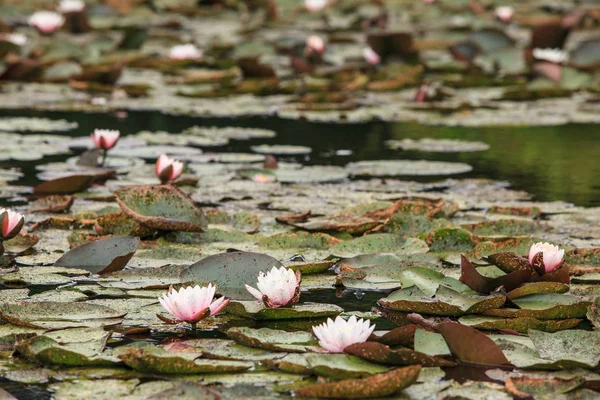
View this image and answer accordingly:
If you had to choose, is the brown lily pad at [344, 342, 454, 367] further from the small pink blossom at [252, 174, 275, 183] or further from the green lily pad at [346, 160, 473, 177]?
the green lily pad at [346, 160, 473, 177]

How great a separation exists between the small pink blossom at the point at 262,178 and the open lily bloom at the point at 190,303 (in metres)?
1.90

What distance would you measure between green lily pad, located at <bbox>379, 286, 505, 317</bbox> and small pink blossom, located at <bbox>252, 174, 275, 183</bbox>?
166 centimetres

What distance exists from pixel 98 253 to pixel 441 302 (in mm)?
1021

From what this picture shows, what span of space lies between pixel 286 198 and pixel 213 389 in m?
1.96

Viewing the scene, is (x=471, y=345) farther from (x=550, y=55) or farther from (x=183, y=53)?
(x=183, y=53)

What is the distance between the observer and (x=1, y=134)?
5059 mm

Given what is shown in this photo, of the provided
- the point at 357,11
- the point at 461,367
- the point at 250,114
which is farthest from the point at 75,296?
the point at 357,11

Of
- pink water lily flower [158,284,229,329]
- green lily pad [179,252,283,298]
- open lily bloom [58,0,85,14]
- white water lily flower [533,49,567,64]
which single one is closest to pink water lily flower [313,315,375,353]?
pink water lily flower [158,284,229,329]

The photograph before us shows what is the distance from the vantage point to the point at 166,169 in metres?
3.70

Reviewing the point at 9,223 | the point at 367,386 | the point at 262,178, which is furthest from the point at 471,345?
the point at 262,178

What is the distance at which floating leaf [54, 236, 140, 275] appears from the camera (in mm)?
2947

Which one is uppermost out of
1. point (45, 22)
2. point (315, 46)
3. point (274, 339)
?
point (45, 22)

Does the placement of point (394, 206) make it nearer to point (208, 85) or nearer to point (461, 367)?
point (461, 367)

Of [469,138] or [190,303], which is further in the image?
[469,138]
